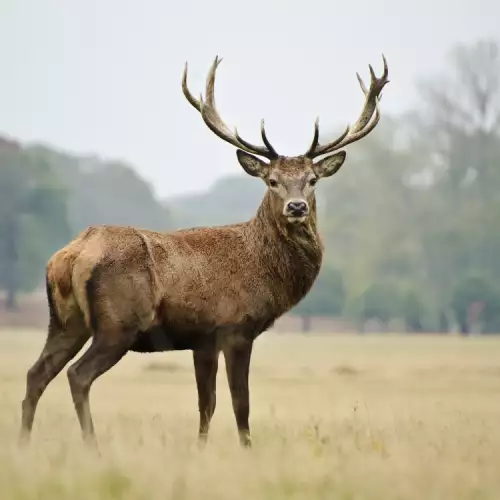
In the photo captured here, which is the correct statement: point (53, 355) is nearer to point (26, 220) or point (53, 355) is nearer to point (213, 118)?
point (213, 118)

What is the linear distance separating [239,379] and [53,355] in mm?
1461

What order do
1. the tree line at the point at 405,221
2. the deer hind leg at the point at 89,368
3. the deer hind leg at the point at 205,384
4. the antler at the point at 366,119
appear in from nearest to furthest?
the deer hind leg at the point at 89,368, the deer hind leg at the point at 205,384, the antler at the point at 366,119, the tree line at the point at 405,221

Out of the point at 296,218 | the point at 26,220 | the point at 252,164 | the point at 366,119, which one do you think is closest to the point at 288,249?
the point at 296,218

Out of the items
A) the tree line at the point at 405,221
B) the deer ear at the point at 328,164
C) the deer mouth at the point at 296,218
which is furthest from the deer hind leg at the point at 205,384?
the tree line at the point at 405,221

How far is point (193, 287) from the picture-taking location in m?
9.22

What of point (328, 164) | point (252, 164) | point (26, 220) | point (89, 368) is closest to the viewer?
point (89, 368)

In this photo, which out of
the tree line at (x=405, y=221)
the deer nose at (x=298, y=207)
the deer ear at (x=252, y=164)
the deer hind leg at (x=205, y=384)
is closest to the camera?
the deer nose at (x=298, y=207)

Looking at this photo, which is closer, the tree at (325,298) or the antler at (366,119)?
the antler at (366,119)

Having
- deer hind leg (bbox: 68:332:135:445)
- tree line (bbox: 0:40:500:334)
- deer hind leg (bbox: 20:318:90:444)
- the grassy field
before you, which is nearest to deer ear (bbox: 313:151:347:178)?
the grassy field

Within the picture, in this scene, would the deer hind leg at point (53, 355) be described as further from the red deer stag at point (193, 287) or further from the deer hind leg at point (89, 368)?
the deer hind leg at point (89, 368)

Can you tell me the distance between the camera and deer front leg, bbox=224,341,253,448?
30.0 feet

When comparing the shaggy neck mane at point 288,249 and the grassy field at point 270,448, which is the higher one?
the shaggy neck mane at point 288,249

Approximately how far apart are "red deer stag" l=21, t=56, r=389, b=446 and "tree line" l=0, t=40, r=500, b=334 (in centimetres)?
4206

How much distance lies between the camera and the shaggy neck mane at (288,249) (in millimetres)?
9648
